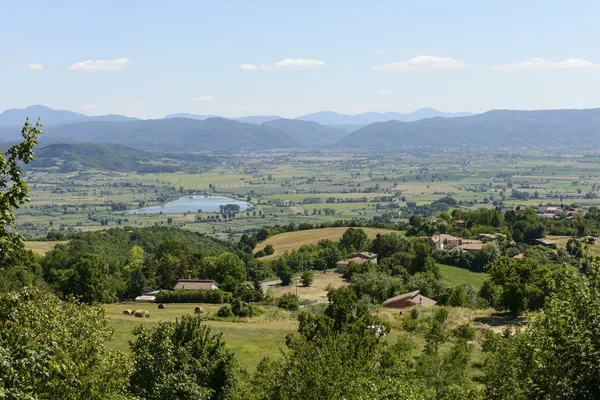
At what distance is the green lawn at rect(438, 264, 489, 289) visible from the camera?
6340cm

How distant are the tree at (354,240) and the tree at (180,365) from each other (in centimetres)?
6554

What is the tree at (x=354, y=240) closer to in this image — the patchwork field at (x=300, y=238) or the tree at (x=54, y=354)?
the patchwork field at (x=300, y=238)

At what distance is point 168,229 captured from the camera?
108 meters

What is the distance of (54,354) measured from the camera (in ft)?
36.3

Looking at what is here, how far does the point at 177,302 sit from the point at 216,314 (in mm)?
10150

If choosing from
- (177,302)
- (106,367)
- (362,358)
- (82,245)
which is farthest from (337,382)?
(82,245)

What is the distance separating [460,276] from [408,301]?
70.3ft

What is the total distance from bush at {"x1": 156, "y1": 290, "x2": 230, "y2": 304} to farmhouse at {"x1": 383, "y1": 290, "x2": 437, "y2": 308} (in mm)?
14280

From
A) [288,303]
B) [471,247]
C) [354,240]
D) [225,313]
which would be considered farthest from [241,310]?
[354,240]

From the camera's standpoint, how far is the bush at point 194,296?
50500 millimetres

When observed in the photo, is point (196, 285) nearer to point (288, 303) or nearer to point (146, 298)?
point (146, 298)

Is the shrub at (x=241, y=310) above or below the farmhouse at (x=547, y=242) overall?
→ above

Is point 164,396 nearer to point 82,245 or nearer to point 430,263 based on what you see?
point 430,263

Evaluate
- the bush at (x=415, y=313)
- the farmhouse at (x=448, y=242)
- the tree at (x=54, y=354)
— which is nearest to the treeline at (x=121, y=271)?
the bush at (x=415, y=313)
